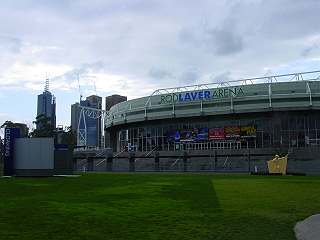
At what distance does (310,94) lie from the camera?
89.5 m

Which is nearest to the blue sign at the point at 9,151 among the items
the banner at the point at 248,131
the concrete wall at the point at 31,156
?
the concrete wall at the point at 31,156

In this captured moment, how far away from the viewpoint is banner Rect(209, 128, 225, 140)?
98.1 metres

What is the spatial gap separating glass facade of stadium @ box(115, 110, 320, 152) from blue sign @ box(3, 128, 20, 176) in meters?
54.5

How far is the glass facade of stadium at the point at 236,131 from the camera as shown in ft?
302

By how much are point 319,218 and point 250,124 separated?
274 feet

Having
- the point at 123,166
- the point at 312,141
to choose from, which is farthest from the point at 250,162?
the point at 123,166

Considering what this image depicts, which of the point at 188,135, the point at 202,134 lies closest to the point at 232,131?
the point at 202,134

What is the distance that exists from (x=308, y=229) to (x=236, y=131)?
85.5 m

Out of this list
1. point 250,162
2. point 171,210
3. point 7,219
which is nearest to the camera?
point 7,219

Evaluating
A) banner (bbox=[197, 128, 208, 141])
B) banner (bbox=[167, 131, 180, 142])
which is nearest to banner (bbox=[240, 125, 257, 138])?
banner (bbox=[197, 128, 208, 141])

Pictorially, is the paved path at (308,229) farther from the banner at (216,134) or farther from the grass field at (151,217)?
the banner at (216,134)

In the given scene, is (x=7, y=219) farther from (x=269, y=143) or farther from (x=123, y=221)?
(x=269, y=143)

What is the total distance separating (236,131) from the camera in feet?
318

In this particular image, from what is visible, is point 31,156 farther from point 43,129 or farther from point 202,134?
point 43,129
